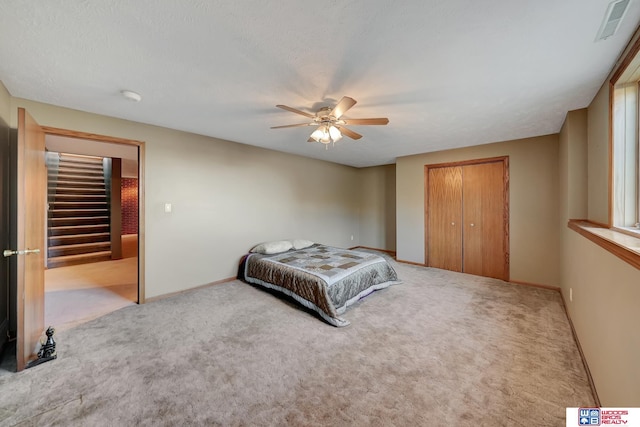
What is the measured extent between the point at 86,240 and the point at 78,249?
1.00ft

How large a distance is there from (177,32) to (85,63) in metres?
0.92

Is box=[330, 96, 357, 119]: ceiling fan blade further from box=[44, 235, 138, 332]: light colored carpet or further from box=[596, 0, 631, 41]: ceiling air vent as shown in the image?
box=[44, 235, 138, 332]: light colored carpet

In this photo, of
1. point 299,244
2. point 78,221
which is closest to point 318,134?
point 299,244

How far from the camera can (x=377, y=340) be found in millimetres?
2232

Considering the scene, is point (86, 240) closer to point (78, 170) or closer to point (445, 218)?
point (78, 170)

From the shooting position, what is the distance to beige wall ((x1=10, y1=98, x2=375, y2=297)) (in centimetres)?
312

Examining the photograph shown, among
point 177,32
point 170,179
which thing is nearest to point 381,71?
point 177,32

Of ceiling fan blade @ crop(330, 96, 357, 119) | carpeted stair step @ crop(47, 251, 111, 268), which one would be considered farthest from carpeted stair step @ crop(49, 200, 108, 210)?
ceiling fan blade @ crop(330, 96, 357, 119)

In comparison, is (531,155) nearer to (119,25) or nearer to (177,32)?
(177,32)

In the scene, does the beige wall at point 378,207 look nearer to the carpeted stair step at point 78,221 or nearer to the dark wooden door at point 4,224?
the dark wooden door at point 4,224

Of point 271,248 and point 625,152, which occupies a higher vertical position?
point 625,152

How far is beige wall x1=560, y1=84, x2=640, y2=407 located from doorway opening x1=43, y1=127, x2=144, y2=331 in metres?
4.22

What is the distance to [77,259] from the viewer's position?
527 centimetres

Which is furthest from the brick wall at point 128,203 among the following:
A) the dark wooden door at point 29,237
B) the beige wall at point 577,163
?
the beige wall at point 577,163
